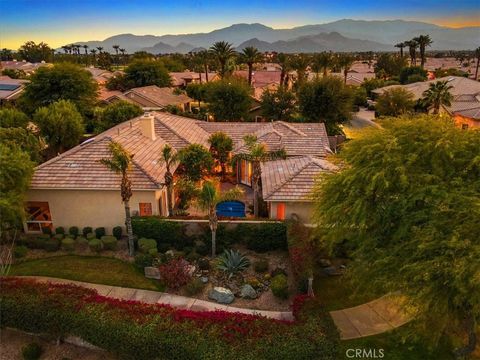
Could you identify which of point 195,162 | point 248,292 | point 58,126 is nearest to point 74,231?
point 195,162

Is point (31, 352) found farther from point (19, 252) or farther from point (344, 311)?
point (344, 311)

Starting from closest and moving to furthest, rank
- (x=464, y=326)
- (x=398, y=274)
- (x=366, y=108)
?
(x=398, y=274) → (x=464, y=326) → (x=366, y=108)

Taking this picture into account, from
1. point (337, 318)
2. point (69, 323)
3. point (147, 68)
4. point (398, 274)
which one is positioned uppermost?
point (147, 68)

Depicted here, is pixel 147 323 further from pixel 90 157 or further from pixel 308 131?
pixel 308 131

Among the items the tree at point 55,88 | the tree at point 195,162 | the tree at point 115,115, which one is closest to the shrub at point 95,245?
the tree at point 195,162

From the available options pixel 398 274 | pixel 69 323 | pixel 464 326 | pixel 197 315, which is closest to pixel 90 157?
pixel 69 323

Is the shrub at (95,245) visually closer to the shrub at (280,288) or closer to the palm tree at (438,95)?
the shrub at (280,288)

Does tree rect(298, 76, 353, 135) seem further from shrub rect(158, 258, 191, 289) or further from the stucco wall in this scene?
shrub rect(158, 258, 191, 289)

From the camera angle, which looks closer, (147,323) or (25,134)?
(147,323)
